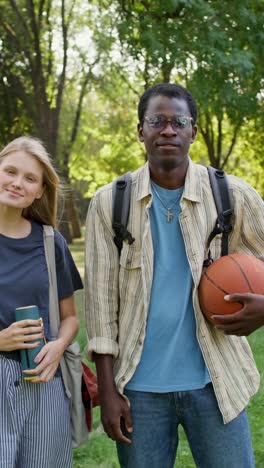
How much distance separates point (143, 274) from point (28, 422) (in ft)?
2.83

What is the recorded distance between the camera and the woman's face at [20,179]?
3318 mm

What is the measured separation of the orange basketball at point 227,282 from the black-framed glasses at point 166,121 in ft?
2.17

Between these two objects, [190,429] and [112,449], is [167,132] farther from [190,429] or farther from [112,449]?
[112,449]

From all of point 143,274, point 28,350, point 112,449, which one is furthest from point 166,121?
point 112,449

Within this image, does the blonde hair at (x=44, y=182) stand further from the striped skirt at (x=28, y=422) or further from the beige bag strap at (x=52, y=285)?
the striped skirt at (x=28, y=422)

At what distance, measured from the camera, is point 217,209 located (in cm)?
320

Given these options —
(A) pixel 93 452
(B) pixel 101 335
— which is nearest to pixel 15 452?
(B) pixel 101 335

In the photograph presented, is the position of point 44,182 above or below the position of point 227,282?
above

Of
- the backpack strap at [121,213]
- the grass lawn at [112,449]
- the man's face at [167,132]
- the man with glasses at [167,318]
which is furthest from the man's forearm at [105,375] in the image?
the grass lawn at [112,449]

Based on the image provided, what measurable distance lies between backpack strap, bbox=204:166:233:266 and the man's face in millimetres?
207

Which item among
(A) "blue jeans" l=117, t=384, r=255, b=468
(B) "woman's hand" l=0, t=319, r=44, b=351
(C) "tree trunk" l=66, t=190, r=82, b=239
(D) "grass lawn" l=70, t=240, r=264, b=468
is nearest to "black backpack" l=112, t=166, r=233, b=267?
(B) "woman's hand" l=0, t=319, r=44, b=351

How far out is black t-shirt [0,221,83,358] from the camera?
10.3 feet

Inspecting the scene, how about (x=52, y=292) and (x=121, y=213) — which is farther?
(x=52, y=292)

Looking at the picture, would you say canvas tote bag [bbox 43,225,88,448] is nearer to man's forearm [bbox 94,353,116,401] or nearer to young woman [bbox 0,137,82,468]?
young woman [bbox 0,137,82,468]
